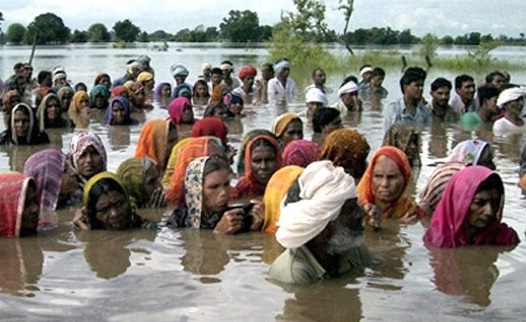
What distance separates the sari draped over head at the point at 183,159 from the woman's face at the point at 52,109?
21.0 feet

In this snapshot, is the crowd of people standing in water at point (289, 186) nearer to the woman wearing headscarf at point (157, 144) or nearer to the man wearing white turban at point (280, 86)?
the woman wearing headscarf at point (157, 144)

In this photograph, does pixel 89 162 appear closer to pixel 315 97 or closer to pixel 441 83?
pixel 441 83

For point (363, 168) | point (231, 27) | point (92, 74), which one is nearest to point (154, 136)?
point (363, 168)

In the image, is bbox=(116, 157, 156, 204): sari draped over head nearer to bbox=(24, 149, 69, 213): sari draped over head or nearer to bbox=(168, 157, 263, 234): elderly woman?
bbox=(24, 149, 69, 213): sari draped over head

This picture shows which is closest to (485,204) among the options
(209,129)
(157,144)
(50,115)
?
(157,144)

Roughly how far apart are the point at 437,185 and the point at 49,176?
355 cm

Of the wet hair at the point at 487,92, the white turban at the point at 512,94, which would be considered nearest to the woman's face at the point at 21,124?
the white turban at the point at 512,94

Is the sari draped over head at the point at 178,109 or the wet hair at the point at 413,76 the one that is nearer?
the wet hair at the point at 413,76

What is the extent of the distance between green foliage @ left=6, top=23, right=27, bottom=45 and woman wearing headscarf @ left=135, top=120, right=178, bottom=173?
83.4 m

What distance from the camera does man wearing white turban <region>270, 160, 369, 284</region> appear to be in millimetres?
4598

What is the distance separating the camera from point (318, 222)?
4.60 meters

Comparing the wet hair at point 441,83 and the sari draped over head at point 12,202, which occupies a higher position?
the wet hair at point 441,83

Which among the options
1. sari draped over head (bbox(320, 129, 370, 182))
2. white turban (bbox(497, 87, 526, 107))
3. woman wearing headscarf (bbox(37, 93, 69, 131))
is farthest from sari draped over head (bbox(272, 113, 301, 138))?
woman wearing headscarf (bbox(37, 93, 69, 131))

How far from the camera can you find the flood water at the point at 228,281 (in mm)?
4809
